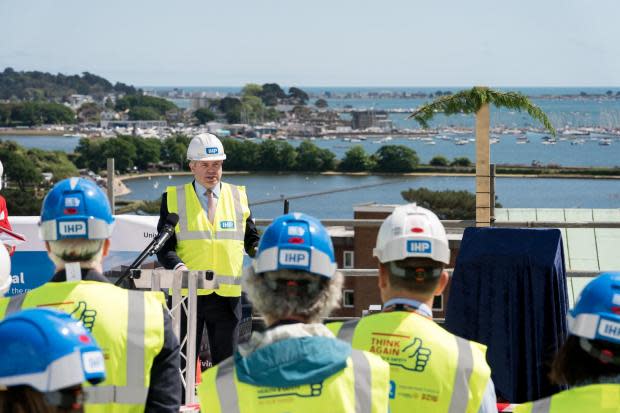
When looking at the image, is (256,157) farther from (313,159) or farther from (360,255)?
(360,255)

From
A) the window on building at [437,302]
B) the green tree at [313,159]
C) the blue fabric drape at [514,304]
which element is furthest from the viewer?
the green tree at [313,159]

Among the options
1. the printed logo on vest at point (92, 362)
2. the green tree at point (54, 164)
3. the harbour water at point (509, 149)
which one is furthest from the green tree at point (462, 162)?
the printed logo on vest at point (92, 362)

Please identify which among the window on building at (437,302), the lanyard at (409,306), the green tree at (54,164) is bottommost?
the green tree at (54,164)

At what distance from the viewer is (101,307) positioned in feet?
10.7

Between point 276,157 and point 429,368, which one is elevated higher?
point 429,368

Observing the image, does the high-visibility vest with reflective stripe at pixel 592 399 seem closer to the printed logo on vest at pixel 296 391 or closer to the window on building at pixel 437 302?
the printed logo on vest at pixel 296 391

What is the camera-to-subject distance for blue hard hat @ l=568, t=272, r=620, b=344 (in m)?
2.85

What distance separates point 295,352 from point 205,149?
13.3ft

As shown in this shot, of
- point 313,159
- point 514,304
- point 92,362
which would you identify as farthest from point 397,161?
point 92,362

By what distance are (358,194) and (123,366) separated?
9065 cm

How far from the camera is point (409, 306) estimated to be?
3.37 metres

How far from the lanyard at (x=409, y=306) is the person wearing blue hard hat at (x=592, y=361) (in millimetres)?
556

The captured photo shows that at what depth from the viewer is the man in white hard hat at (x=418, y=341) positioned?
10.9ft

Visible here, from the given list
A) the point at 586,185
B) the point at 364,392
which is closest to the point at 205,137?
the point at 364,392
